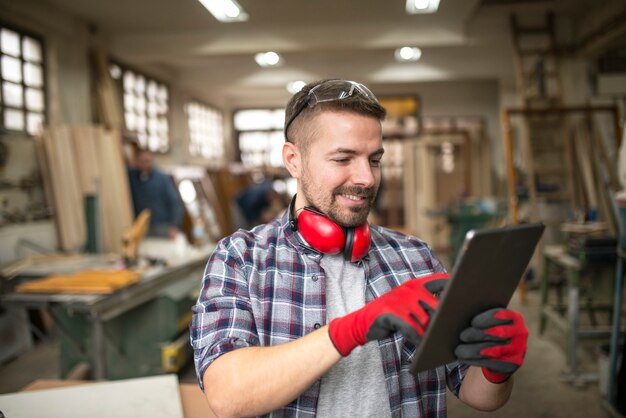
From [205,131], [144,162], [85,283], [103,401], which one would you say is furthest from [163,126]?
[103,401]

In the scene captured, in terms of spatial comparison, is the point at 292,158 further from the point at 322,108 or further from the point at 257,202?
the point at 257,202

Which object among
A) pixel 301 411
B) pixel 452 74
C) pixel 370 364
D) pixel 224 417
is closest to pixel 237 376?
pixel 224 417

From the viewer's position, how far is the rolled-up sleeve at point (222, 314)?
1092 mm

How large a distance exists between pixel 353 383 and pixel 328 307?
7.3 inches

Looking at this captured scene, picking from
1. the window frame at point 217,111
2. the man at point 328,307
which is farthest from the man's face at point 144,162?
the man at point 328,307

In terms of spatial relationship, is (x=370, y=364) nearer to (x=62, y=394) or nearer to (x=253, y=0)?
A: (x=62, y=394)

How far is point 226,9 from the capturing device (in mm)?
5574

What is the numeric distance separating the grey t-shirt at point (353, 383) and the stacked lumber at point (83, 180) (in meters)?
4.87

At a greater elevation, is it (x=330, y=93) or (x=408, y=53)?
(x=408, y=53)

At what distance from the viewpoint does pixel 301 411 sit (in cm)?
114

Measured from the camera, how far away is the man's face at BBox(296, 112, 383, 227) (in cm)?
121

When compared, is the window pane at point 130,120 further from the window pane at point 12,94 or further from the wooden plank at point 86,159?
the window pane at point 12,94

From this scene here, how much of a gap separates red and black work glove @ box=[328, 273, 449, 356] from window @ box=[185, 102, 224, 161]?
922cm

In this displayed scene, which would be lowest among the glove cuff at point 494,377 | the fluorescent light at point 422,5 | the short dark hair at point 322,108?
the glove cuff at point 494,377
